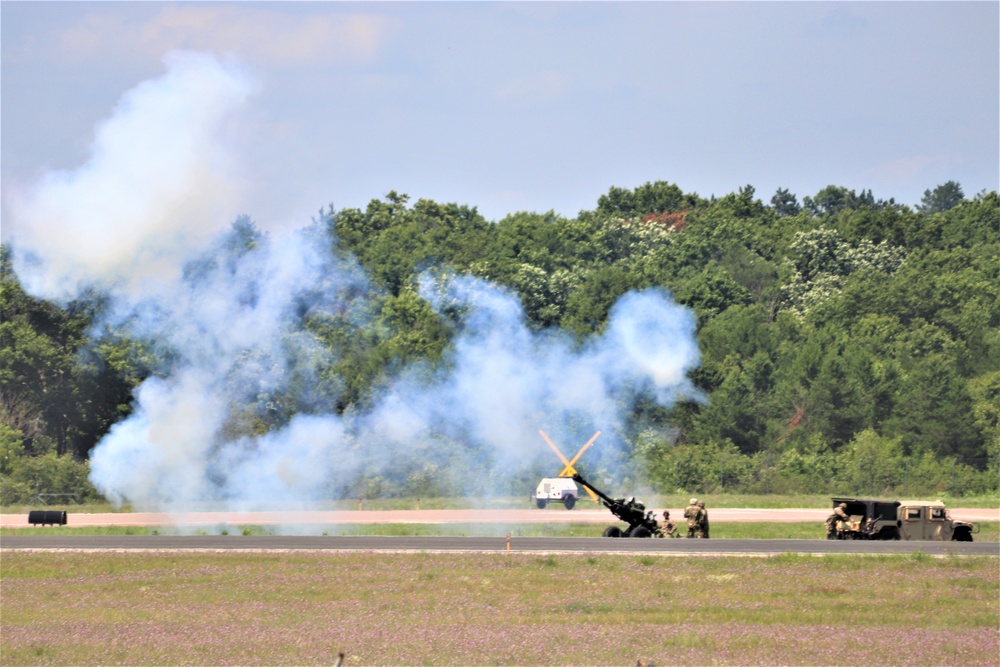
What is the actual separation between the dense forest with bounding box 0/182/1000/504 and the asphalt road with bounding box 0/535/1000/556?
13213mm

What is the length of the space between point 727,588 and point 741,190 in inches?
4821

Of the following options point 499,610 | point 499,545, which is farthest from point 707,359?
point 499,610

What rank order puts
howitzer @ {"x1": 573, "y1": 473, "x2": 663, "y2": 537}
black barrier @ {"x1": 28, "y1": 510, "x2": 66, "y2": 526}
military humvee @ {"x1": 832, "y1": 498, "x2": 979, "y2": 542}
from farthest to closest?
black barrier @ {"x1": 28, "y1": 510, "x2": 66, "y2": 526}, howitzer @ {"x1": 573, "y1": 473, "x2": 663, "y2": 537}, military humvee @ {"x1": 832, "y1": 498, "x2": 979, "y2": 542}

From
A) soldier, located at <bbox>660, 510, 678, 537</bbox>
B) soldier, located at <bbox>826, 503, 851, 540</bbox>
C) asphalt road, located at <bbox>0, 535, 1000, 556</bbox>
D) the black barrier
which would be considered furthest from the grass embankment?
the black barrier

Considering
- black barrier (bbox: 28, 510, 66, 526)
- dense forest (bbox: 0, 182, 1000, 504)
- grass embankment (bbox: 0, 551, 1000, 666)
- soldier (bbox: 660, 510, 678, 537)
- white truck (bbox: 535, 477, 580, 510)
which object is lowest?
grass embankment (bbox: 0, 551, 1000, 666)

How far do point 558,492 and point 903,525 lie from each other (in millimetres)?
25849

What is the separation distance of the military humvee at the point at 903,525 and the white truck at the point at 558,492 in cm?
2410

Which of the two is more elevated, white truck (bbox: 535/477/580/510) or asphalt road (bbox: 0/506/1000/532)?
white truck (bbox: 535/477/580/510)

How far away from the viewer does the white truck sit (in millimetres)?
67500

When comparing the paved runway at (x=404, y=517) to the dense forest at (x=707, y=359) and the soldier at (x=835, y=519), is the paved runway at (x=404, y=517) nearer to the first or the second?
the dense forest at (x=707, y=359)

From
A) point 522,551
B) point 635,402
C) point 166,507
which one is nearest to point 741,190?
point 635,402

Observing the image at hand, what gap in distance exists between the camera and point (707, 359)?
8188 cm

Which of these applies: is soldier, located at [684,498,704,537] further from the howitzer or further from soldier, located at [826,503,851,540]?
soldier, located at [826,503,851,540]

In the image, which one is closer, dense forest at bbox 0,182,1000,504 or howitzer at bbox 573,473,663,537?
howitzer at bbox 573,473,663,537
